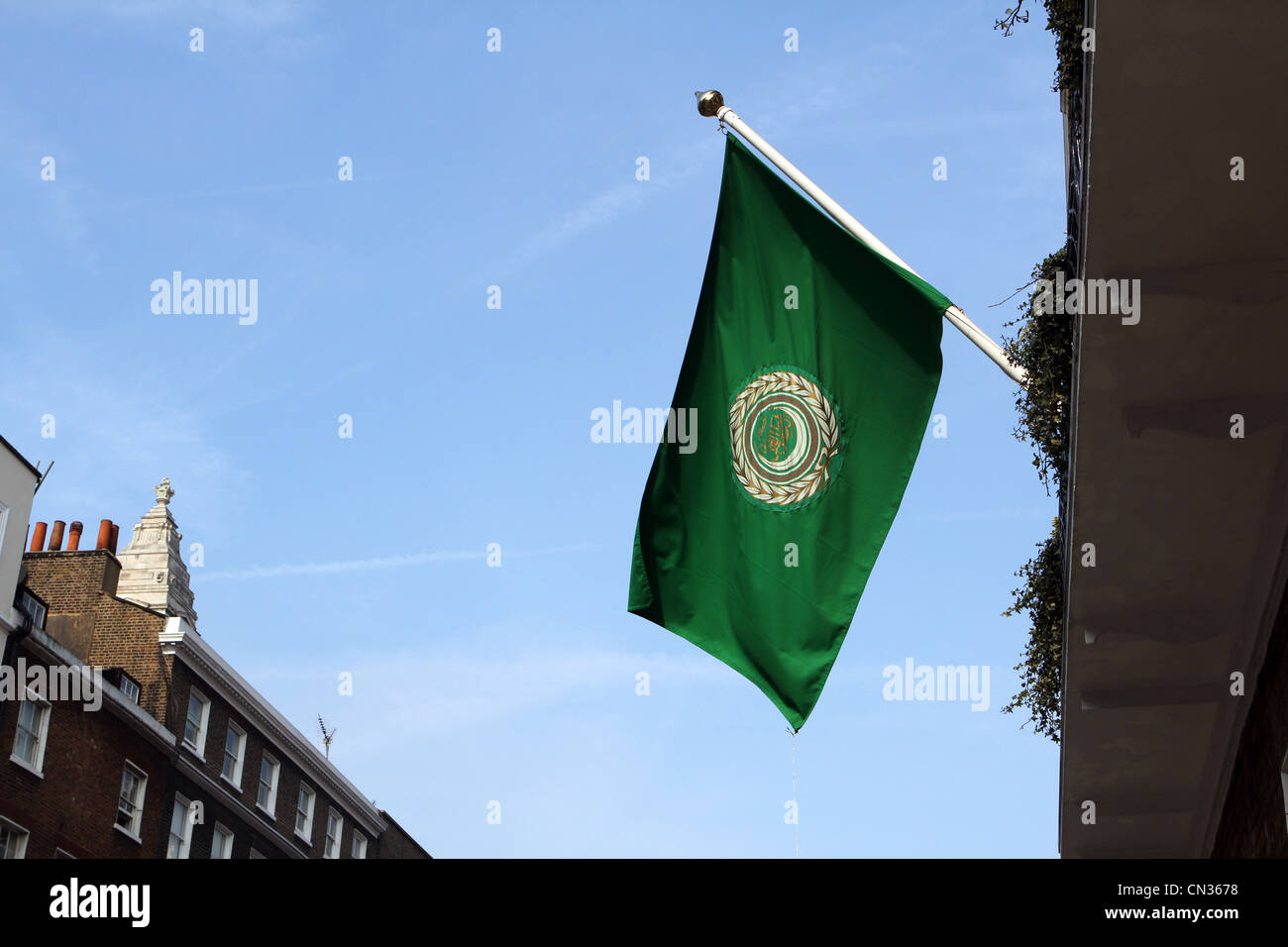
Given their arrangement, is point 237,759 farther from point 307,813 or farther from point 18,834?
point 18,834

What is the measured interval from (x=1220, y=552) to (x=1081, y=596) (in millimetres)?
925

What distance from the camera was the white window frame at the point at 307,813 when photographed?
163 ft

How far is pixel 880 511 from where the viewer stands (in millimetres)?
9102

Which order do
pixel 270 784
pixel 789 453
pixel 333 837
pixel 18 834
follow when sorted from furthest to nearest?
pixel 333 837 → pixel 270 784 → pixel 18 834 → pixel 789 453

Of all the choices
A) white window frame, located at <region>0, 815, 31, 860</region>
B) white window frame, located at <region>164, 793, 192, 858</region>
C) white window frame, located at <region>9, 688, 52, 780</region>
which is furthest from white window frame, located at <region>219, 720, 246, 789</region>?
white window frame, located at <region>0, 815, 31, 860</region>

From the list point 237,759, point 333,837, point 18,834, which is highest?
point 237,759

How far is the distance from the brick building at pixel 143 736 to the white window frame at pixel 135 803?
0.04 meters

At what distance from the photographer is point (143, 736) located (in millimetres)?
38625

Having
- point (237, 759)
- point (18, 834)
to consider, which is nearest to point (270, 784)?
point (237, 759)

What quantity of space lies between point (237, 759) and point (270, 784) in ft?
9.38

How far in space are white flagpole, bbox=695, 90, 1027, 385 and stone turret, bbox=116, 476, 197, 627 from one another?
3675cm
